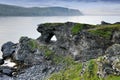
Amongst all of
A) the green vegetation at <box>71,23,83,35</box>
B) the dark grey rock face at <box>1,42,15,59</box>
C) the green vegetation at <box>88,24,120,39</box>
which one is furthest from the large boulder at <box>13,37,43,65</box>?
the green vegetation at <box>88,24,120,39</box>

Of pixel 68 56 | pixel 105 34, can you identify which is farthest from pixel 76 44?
pixel 105 34

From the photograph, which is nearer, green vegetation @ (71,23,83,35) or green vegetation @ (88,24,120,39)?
green vegetation @ (88,24,120,39)

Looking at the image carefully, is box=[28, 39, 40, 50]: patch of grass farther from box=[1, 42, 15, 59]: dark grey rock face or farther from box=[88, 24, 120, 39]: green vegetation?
box=[88, 24, 120, 39]: green vegetation

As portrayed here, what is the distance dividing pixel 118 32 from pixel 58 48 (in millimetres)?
22502

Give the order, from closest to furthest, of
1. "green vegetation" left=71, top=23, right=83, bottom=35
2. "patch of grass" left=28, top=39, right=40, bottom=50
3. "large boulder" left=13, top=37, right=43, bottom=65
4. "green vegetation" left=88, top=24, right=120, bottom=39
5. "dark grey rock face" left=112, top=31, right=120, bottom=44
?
"dark grey rock face" left=112, top=31, right=120, bottom=44 → "green vegetation" left=88, top=24, right=120, bottom=39 → "large boulder" left=13, top=37, right=43, bottom=65 → "green vegetation" left=71, top=23, right=83, bottom=35 → "patch of grass" left=28, top=39, right=40, bottom=50

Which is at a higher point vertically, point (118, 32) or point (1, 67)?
point (118, 32)

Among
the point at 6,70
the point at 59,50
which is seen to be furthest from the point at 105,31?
the point at 6,70

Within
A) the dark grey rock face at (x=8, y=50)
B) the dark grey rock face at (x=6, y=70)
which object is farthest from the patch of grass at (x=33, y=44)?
the dark grey rock face at (x=8, y=50)

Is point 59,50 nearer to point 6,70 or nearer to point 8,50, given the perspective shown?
point 6,70

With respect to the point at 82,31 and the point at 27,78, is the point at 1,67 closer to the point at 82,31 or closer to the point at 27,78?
the point at 27,78

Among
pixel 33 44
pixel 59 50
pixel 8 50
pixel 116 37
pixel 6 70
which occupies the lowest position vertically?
pixel 8 50

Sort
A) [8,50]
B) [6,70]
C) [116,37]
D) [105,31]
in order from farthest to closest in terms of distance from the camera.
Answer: [8,50]
[6,70]
[105,31]
[116,37]

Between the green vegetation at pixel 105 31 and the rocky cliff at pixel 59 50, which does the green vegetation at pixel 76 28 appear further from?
the green vegetation at pixel 105 31

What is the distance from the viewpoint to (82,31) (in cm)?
11806
